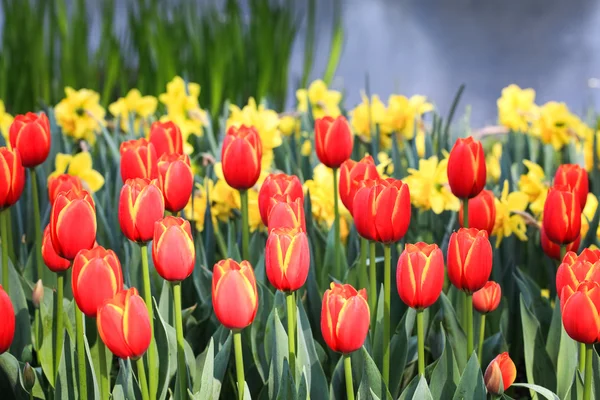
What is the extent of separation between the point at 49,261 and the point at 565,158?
2.06 meters

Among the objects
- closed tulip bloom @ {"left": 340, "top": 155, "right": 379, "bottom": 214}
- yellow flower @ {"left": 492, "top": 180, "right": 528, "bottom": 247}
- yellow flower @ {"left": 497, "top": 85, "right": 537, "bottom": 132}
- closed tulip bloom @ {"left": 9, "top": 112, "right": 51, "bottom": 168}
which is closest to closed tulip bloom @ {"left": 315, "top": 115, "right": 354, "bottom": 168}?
closed tulip bloom @ {"left": 340, "top": 155, "right": 379, "bottom": 214}

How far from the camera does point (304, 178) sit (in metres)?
2.48

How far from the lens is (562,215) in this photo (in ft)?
4.50

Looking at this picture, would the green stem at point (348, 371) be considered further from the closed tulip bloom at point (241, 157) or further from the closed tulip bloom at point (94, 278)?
the closed tulip bloom at point (241, 157)

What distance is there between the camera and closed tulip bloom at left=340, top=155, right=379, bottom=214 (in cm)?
139

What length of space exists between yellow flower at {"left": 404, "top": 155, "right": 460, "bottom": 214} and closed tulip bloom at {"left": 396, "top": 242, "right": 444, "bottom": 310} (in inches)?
29.9

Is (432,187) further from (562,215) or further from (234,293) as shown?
(234,293)

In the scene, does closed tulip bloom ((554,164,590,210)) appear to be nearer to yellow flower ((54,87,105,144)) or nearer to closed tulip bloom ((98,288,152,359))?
closed tulip bloom ((98,288,152,359))

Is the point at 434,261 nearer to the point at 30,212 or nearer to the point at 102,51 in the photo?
the point at 30,212

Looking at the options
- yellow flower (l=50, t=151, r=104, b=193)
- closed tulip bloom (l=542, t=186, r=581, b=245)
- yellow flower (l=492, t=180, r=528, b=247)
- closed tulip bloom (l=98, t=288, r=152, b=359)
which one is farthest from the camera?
yellow flower (l=50, t=151, r=104, b=193)

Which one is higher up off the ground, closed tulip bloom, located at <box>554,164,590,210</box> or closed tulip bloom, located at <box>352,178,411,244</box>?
closed tulip bloom, located at <box>554,164,590,210</box>

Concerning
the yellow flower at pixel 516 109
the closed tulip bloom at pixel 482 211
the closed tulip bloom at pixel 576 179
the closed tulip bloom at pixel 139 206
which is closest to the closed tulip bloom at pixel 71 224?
the closed tulip bloom at pixel 139 206

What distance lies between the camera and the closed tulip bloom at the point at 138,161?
1382mm

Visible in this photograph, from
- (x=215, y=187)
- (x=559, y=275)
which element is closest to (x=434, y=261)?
(x=559, y=275)
